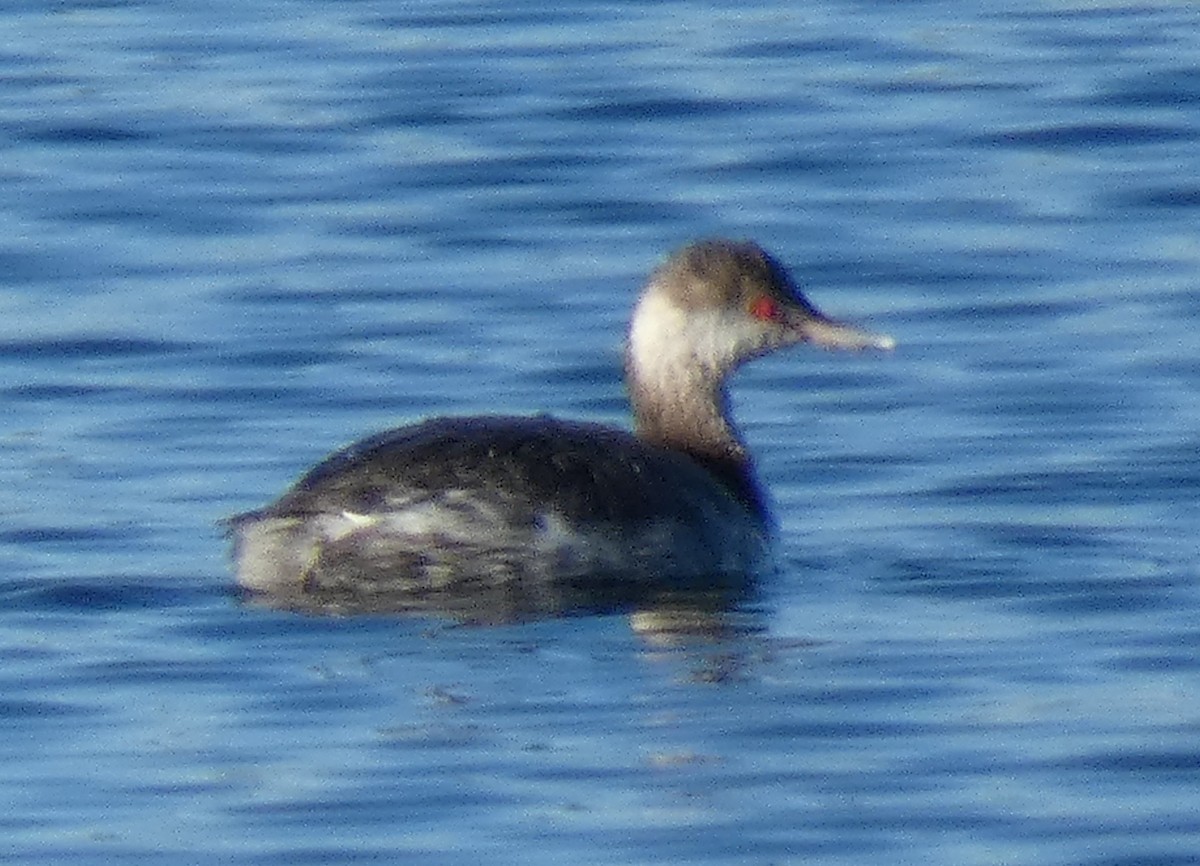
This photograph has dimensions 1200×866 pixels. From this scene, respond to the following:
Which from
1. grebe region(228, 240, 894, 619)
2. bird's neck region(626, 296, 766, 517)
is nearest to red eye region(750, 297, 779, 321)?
bird's neck region(626, 296, 766, 517)

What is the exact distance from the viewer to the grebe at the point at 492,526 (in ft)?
31.0

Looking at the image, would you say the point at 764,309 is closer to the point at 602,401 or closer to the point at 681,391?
the point at 681,391

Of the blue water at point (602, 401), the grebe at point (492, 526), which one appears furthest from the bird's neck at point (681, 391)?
the grebe at point (492, 526)

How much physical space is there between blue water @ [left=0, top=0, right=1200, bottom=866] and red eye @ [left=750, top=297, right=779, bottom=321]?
1.89 ft

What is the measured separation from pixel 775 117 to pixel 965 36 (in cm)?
165

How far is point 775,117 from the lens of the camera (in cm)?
1577

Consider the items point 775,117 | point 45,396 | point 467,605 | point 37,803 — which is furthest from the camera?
point 775,117

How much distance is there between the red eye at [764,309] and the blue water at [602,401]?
0.58 meters

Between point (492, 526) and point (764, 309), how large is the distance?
1340 millimetres

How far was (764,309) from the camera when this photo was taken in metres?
10.5

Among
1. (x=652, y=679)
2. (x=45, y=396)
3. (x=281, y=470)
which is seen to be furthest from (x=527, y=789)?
(x=45, y=396)

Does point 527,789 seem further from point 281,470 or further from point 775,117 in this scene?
point 775,117

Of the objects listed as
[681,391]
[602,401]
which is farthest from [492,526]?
[602,401]

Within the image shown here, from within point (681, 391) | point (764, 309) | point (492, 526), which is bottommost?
point (492, 526)
